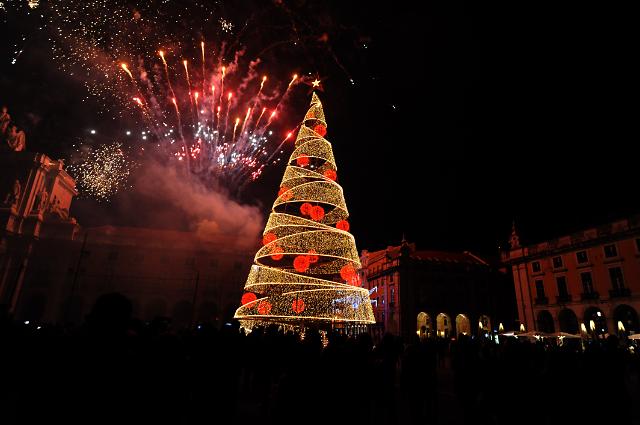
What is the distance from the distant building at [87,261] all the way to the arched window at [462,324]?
30.7 metres

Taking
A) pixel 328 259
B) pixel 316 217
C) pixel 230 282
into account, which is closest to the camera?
pixel 316 217

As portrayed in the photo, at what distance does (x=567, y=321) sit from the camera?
3422 cm

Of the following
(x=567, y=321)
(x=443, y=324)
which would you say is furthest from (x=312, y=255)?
(x=443, y=324)

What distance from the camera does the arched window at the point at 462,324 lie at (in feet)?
147

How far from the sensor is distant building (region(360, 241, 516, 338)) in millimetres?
44156

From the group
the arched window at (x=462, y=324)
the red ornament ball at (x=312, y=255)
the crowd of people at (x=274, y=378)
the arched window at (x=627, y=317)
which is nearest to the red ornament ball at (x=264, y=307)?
the red ornament ball at (x=312, y=255)

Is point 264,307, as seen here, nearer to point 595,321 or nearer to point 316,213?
point 316,213

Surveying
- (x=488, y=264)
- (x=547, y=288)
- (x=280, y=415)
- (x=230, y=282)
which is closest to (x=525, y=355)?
(x=280, y=415)

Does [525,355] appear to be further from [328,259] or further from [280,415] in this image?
[328,259]

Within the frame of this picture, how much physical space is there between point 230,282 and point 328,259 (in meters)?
33.5

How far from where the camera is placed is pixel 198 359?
19.3ft

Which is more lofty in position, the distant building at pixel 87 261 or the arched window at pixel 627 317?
the distant building at pixel 87 261

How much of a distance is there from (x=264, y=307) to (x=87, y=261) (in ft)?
131

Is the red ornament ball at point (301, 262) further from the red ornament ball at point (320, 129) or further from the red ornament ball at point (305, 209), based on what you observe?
the red ornament ball at point (320, 129)
